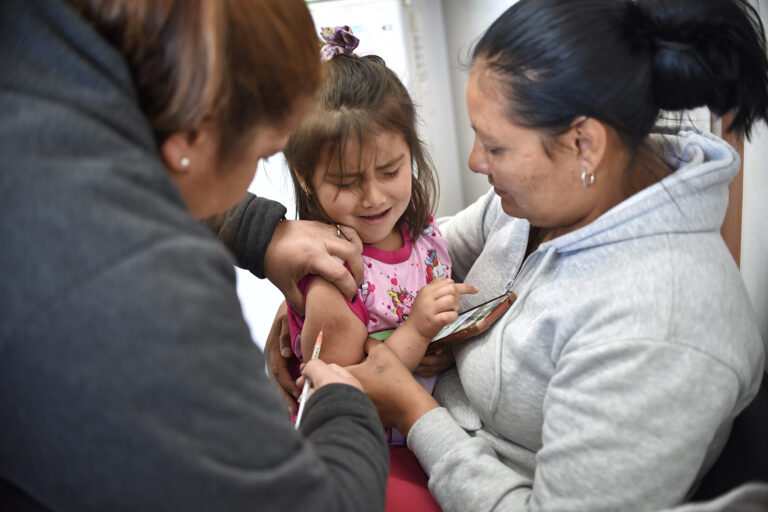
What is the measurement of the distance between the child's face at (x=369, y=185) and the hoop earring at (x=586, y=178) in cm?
43

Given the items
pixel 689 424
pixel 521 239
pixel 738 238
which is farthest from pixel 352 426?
pixel 738 238

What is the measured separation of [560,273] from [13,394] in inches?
33.8

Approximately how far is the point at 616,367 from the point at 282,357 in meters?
0.97

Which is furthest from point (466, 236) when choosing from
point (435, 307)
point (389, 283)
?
point (435, 307)

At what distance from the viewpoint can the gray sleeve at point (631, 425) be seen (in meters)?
0.81

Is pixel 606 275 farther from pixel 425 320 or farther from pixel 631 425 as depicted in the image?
pixel 425 320

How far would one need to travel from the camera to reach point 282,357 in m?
1.59

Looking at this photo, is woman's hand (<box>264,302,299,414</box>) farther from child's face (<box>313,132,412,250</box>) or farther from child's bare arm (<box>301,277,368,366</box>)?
child's face (<box>313,132,412,250</box>)

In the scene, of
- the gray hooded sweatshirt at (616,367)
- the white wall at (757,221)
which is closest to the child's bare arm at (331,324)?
the gray hooded sweatshirt at (616,367)


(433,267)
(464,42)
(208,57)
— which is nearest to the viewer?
(208,57)

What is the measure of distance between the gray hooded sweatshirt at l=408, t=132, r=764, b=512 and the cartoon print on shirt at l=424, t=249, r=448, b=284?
33 cm

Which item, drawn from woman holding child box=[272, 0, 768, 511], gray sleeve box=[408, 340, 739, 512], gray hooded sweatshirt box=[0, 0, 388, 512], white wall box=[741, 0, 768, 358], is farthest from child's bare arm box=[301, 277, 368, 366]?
white wall box=[741, 0, 768, 358]

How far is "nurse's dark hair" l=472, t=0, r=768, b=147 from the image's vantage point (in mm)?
923

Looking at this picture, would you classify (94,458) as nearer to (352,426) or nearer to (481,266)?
(352,426)
